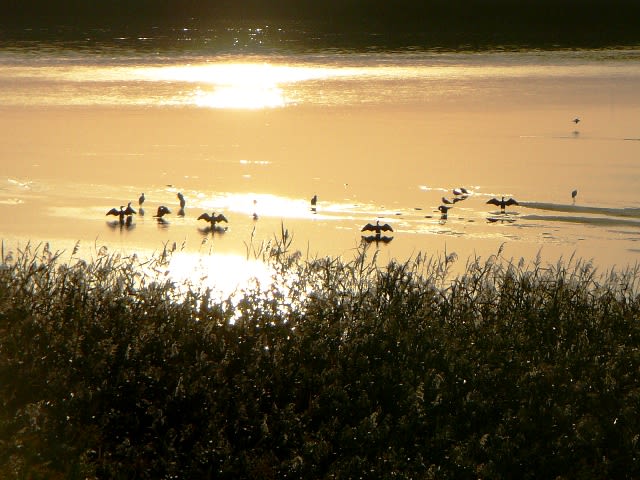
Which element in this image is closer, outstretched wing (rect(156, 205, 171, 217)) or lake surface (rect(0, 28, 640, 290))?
lake surface (rect(0, 28, 640, 290))

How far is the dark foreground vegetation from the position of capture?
5125 mm

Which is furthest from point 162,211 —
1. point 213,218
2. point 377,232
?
point 377,232

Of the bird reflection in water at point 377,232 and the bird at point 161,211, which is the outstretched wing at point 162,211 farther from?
the bird reflection in water at point 377,232

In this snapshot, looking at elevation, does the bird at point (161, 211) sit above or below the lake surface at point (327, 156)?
below

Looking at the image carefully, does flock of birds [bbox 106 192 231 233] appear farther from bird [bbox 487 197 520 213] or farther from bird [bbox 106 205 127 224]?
bird [bbox 487 197 520 213]

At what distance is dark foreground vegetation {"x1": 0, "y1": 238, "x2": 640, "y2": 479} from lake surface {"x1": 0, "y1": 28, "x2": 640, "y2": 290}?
2.00 m

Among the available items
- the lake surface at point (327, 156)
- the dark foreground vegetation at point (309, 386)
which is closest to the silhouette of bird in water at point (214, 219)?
the lake surface at point (327, 156)

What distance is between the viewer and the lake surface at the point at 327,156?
37.0 ft

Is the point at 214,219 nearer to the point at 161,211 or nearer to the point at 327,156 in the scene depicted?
the point at 161,211

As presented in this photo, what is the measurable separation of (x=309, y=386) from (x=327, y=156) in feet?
35.2

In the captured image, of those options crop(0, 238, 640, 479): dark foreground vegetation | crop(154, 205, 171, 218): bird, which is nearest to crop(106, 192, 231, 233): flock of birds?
crop(154, 205, 171, 218): bird

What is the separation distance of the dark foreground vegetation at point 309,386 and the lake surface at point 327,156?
2000 mm

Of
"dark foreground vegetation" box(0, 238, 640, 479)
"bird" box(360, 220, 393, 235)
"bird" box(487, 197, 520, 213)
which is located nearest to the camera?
"dark foreground vegetation" box(0, 238, 640, 479)

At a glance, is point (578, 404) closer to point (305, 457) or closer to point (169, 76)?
point (305, 457)
